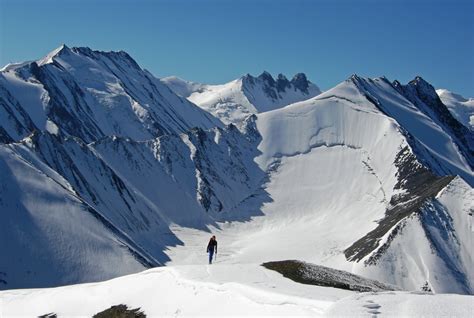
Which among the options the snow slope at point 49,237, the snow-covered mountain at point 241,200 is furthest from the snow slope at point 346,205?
the snow slope at point 49,237

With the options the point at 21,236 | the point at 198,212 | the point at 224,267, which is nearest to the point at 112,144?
the point at 198,212

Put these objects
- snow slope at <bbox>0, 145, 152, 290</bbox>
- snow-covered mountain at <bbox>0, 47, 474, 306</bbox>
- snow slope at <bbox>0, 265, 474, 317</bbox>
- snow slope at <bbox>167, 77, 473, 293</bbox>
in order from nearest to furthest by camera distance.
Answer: snow slope at <bbox>0, 265, 474, 317</bbox>
snow slope at <bbox>0, 145, 152, 290</bbox>
snow-covered mountain at <bbox>0, 47, 474, 306</bbox>
snow slope at <bbox>167, 77, 473, 293</bbox>

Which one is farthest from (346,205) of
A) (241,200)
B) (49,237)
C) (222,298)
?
(222,298)

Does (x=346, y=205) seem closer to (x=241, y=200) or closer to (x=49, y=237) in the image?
(x=241, y=200)

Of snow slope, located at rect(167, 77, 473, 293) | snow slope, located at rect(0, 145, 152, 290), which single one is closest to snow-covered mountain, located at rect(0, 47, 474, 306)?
snow slope, located at rect(0, 145, 152, 290)

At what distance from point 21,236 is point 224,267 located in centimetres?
5017

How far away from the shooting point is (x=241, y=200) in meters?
168

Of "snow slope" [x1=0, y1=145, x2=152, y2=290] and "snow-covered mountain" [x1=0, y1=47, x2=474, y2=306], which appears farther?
"snow-covered mountain" [x1=0, y1=47, x2=474, y2=306]

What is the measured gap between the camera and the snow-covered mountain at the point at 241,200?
8662 centimetres

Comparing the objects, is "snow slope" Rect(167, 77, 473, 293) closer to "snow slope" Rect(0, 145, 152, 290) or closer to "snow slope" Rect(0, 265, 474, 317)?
"snow slope" Rect(0, 145, 152, 290)

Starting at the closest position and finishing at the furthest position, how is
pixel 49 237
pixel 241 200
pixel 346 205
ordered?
1. pixel 49 237
2. pixel 346 205
3. pixel 241 200

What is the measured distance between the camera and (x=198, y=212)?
15825 cm

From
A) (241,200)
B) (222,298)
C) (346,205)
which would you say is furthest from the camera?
(241,200)

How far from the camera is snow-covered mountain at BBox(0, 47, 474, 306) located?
284 ft
